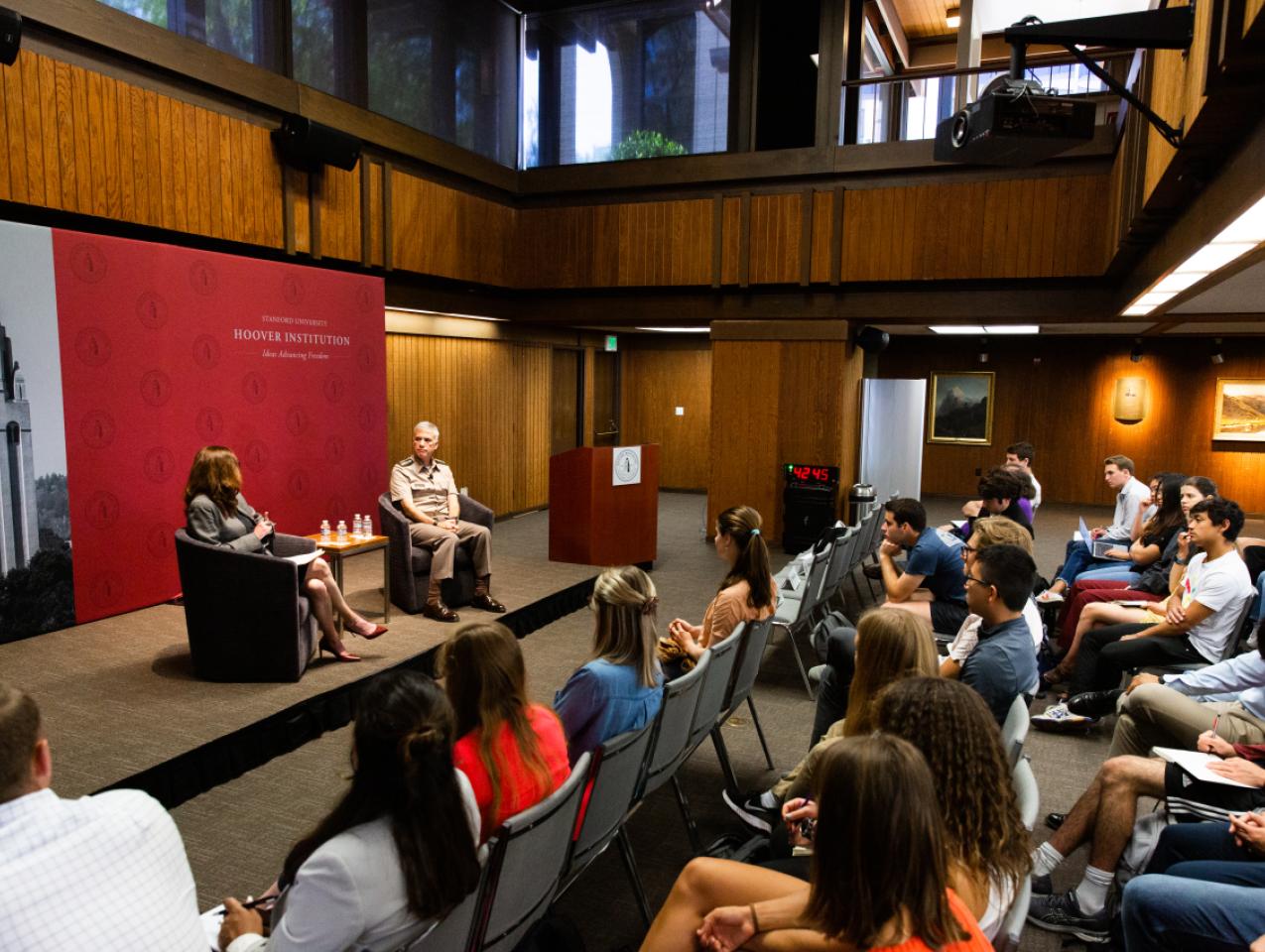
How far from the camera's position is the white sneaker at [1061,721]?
4738mm

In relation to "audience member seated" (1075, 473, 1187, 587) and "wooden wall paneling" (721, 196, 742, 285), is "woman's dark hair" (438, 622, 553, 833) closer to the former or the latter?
"audience member seated" (1075, 473, 1187, 587)

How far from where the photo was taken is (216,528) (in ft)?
16.3

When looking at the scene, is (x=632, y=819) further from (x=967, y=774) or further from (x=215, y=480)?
(x=215, y=480)

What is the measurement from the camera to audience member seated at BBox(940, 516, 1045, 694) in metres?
3.47

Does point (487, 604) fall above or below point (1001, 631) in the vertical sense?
below

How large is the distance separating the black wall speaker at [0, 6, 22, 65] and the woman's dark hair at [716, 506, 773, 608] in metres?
4.95

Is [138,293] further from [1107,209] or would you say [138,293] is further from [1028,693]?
[1107,209]

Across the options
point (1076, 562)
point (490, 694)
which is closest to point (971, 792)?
point (490, 694)

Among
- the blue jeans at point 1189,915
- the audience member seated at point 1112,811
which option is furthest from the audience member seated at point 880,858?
the audience member seated at point 1112,811

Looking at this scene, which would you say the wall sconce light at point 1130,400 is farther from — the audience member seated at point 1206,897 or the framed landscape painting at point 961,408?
the audience member seated at point 1206,897

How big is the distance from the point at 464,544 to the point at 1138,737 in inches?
179

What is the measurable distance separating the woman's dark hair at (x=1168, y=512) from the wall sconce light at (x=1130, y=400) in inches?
316

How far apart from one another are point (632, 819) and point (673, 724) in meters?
0.95

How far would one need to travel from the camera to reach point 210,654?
16.0 ft
